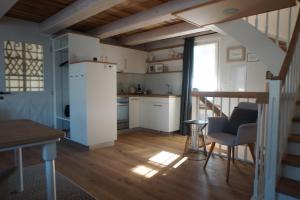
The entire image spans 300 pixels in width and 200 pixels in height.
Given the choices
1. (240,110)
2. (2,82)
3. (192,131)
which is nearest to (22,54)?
(2,82)

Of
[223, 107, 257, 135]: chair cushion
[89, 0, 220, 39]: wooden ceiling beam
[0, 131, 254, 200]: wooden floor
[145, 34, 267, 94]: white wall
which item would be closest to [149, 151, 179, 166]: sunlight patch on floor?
[0, 131, 254, 200]: wooden floor

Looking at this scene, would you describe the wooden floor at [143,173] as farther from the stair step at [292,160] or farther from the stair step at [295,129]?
the stair step at [295,129]

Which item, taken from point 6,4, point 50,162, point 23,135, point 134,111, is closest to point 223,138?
point 50,162

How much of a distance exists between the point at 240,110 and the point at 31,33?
4194mm

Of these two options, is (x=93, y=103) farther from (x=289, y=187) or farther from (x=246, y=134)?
(x=289, y=187)

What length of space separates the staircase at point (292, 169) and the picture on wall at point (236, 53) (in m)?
2.30

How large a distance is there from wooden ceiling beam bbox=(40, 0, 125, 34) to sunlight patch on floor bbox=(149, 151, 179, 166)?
231 centimetres

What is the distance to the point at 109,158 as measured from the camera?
10.8 ft

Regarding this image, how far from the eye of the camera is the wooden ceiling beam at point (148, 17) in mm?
2979

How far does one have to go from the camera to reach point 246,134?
252cm

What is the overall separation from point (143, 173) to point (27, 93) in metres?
3.03

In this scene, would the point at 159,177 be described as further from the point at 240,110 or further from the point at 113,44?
the point at 113,44

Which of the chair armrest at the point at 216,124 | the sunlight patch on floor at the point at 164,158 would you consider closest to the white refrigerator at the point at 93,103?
the sunlight patch on floor at the point at 164,158

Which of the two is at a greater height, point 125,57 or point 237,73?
point 125,57
